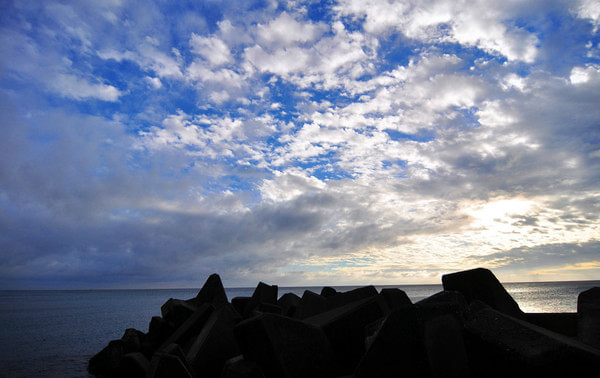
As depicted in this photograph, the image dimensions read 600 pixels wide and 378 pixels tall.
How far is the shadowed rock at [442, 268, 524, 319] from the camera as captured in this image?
13.5 feet

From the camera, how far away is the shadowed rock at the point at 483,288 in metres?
4.12

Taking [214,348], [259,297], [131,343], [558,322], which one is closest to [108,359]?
[131,343]

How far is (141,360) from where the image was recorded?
5.22 m

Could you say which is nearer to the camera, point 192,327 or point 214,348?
point 214,348

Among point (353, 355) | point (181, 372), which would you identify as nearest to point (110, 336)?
point (181, 372)

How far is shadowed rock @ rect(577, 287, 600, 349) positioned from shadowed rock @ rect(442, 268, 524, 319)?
2.00 feet

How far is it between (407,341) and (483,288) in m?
2.15

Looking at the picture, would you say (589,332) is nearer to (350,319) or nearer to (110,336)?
(350,319)

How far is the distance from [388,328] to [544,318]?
9.00 feet

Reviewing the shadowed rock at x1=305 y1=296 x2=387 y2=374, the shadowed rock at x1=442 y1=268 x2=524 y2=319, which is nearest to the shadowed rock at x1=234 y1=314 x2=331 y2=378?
the shadowed rock at x1=305 y1=296 x2=387 y2=374

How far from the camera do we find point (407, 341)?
263 centimetres

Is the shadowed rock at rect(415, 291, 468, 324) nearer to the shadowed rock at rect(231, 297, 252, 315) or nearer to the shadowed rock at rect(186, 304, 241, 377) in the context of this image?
the shadowed rock at rect(186, 304, 241, 377)

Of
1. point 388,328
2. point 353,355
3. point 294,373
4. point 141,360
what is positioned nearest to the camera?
point 388,328

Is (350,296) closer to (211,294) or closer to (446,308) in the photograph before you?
(446,308)
